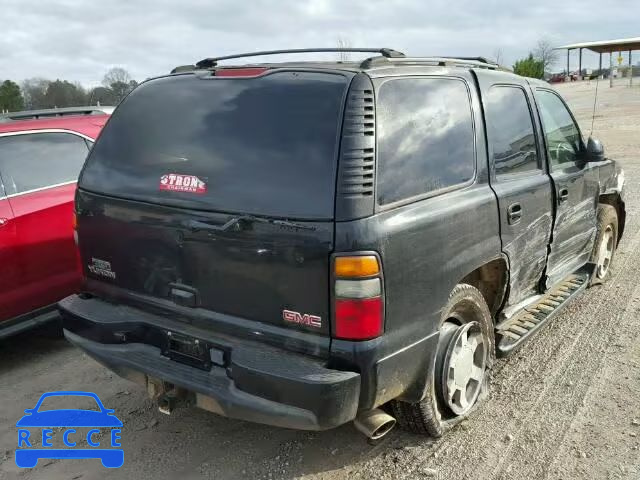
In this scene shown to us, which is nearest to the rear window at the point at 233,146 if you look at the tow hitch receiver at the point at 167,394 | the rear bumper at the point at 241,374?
the rear bumper at the point at 241,374

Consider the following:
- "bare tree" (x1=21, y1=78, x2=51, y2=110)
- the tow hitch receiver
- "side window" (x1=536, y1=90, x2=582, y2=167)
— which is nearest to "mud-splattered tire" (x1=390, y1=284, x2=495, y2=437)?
the tow hitch receiver

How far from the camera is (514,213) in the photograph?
3514 millimetres

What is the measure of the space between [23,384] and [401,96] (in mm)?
3267

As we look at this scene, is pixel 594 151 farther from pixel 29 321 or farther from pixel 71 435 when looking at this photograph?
pixel 29 321

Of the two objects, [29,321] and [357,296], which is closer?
[357,296]

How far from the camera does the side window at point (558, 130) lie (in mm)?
4250

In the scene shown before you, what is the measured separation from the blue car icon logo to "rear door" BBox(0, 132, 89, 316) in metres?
0.98

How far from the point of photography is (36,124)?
478 centimetres

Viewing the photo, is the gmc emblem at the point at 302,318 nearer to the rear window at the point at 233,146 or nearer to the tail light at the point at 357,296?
the tail light at the point at 357,296

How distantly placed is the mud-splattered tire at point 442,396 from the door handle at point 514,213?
19.5 inches

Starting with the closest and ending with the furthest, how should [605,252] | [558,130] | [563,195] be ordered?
[563,195] < [558,130] < [605,252]

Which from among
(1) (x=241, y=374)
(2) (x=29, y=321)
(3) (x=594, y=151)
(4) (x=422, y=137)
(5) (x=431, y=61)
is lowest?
(2) (x=29, y=321)

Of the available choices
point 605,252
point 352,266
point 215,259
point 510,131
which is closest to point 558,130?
point 510,131

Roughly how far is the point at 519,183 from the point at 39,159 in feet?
12.0
